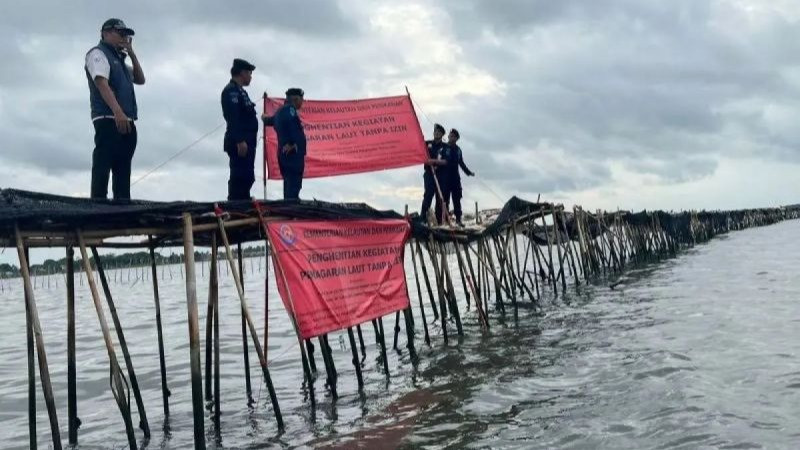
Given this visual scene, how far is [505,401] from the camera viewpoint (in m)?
7.89

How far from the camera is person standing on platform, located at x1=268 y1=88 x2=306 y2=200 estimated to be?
9.48m

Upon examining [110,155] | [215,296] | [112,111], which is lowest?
[215,296]

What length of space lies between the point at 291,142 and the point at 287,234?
254 cm

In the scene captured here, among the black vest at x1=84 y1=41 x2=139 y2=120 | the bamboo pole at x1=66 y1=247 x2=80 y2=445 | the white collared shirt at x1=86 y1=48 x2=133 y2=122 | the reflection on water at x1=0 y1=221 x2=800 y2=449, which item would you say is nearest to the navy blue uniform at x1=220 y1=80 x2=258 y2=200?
the black vest at x1=84 y1=41 x2=139 y2=120

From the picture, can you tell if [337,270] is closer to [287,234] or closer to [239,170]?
[287,234]

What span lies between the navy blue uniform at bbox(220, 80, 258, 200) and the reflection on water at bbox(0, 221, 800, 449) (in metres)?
2.72

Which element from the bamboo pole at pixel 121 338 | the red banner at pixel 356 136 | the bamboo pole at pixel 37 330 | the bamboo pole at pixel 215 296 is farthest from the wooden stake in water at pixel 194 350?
the red banner at pixel 356 136

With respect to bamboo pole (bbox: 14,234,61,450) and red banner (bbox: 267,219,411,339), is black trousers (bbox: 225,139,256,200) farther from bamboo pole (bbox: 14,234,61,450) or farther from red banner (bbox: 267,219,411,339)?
bamboo pole (bbox: 14,234,61,450)

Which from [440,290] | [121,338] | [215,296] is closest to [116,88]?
[215,296]

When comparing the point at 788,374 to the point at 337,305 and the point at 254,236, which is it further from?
the point at 254,236

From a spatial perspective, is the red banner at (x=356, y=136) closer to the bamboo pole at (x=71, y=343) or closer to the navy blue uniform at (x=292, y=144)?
the navy blue uniform at (x=292, y=144)

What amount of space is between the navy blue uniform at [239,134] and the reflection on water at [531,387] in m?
2.72

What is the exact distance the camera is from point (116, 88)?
711 cm

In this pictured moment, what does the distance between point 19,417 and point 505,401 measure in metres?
6.19
